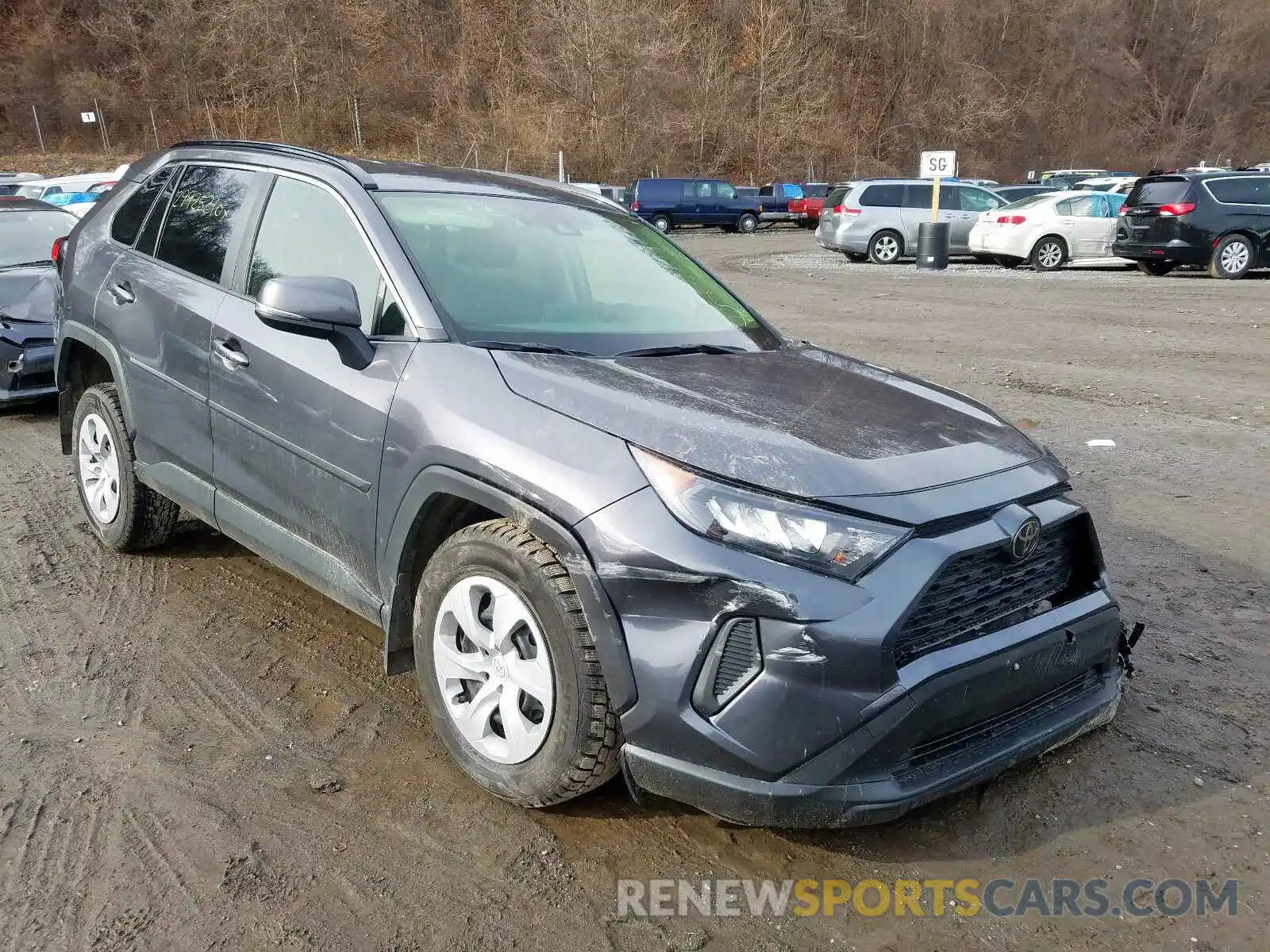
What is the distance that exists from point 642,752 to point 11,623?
2.91m

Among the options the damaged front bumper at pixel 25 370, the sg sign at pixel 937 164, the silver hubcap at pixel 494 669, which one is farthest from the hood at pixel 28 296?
the sg sign at pixel 937 164

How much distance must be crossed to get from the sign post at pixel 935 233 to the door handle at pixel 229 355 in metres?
17.8

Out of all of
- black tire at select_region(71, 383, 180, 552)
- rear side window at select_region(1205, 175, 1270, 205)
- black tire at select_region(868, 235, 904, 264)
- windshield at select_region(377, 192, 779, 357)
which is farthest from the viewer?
black tire at select_region(868, 235, 904, 264)

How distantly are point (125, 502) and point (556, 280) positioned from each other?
7.68 ft

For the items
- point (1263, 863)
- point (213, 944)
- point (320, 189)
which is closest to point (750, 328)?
point (320, 189)

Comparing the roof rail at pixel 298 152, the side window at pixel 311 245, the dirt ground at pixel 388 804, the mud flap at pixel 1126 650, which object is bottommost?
the dirt ground at pixel 388 804

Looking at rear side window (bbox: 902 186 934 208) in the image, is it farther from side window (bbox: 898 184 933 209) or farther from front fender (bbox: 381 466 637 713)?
front fender (bbox: 381 466 637 713)

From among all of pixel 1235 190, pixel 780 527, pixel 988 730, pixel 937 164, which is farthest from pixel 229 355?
pixel 937 164

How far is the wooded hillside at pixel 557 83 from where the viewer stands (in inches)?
1967

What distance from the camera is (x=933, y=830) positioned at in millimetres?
2713

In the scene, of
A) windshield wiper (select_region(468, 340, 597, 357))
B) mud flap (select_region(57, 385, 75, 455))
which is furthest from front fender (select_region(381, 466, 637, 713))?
mud flap (select_region(57, 385, 75, 455))

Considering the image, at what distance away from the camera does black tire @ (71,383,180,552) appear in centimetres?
436

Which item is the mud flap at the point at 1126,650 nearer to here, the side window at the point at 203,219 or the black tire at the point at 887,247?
the side window at the point at 203,219

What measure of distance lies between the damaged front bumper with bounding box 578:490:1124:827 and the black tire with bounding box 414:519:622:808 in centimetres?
Result: 12
